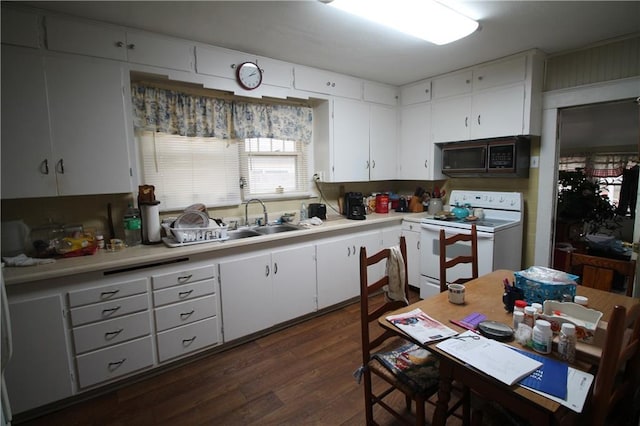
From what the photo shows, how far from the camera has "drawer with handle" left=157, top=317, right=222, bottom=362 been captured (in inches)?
90.0

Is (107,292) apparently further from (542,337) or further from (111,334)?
(542,337)

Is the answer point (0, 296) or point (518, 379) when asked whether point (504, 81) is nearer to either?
point (518, 379)

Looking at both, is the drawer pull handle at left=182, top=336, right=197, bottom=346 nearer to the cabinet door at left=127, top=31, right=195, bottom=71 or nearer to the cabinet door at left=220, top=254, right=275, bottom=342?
the cabinet door at left=220, top=254, right=275, bottom=342

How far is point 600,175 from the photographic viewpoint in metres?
5.62

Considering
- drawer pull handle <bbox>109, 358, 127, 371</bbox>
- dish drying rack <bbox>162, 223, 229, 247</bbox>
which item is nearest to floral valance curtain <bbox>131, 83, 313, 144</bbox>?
dish drying rack <bbox>162, 223, 229, 247</bbox>

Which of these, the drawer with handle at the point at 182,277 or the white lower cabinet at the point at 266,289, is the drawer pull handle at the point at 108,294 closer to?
the drawer with handle at the point at 182,277

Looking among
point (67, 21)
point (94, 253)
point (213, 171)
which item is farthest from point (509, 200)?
→ point (67, 21)

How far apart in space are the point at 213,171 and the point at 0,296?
1981 mm

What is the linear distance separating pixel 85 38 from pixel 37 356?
2.02 meters

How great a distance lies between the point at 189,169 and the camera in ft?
9.51

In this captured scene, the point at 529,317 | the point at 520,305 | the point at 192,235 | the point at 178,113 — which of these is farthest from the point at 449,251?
the point at 178,113

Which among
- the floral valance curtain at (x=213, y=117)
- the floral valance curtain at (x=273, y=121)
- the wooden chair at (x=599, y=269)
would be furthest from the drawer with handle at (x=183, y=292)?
the wooden chair at (x=599, y=269)

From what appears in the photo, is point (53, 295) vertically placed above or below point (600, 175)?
below

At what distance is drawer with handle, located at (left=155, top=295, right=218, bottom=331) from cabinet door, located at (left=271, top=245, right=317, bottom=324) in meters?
0.55
